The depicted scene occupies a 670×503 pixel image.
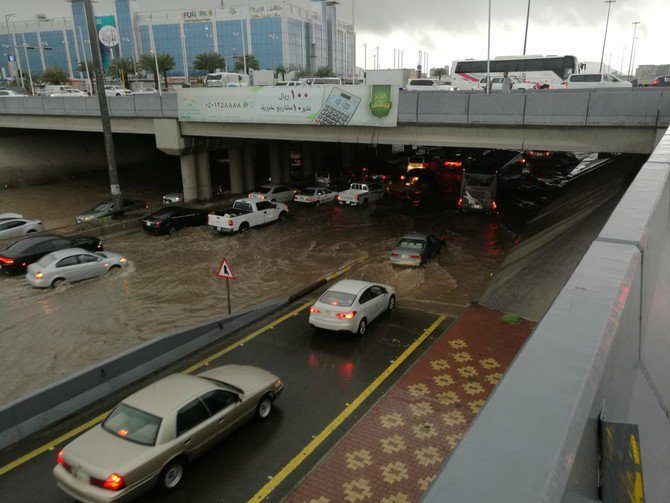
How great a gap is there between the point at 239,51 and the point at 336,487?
135 meters

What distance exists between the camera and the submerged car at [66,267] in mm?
17641

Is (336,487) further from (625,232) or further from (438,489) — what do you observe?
(438,489)

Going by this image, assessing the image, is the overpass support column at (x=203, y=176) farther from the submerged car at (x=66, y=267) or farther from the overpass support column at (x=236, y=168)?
the submerged car at (x=66, y=267)

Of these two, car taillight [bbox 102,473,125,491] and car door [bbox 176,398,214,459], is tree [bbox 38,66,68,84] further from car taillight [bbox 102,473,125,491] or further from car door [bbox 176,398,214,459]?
car taillight [bbox 102,473,125,491]

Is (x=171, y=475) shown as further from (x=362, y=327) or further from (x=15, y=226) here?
(x=15, y=226)

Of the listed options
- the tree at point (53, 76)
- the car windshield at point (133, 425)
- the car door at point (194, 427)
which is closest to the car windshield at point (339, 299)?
the car door at point (194, 427)

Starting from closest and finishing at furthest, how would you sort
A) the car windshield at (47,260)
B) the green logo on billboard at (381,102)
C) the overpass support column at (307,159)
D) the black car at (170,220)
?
the car windshield at (47,260), the green logo on billboard at (381,102), the black car at (170,220), the overpass support column at (307,159)

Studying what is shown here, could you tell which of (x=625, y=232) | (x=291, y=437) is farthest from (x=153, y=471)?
(x=625, y=232)

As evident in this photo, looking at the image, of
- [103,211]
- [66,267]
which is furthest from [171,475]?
[103,211]

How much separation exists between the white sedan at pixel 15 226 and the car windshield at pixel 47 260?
8147 millimetres

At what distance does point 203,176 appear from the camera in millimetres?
35219

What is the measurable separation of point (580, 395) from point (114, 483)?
7246 millimetres

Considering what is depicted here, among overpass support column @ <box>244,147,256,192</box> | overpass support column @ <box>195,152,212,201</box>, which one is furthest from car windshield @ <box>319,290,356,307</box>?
overpass support column @ <box>244,147,256,192</box>

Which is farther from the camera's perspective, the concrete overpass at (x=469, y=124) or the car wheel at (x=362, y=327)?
the concrete overpass at (x=469, y=124)
